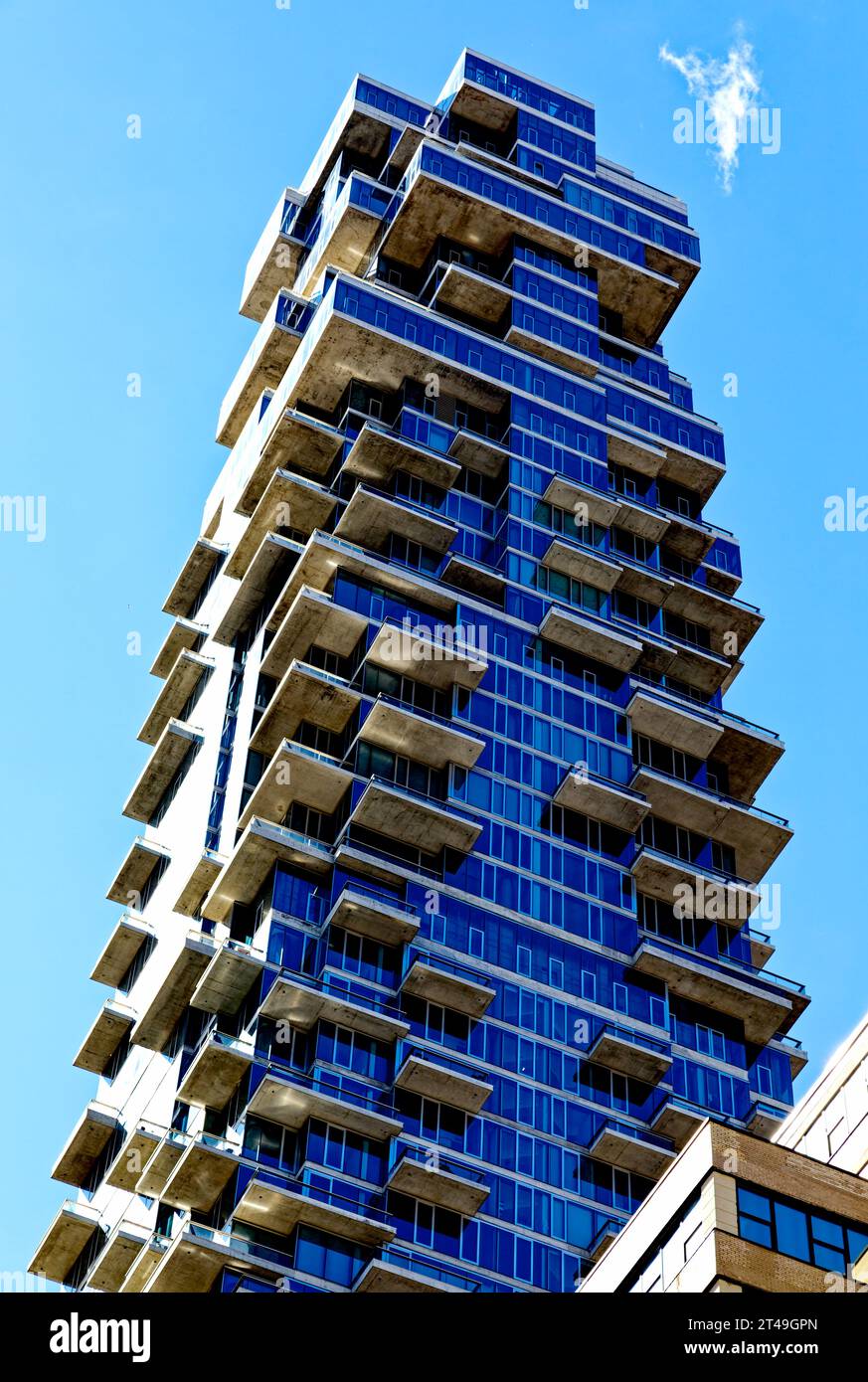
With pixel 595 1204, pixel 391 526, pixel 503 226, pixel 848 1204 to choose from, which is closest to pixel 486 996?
pixel 595 1204

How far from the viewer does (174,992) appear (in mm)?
96062

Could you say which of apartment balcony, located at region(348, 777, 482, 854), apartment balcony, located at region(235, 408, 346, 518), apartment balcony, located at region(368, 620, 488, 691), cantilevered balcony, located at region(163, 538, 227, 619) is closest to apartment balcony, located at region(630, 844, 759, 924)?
apartment balcony, located at region(348, 777, 482, 854)

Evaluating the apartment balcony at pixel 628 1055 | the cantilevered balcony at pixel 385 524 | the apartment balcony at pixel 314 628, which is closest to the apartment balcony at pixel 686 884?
the apartment balcony at pixel 628 1055

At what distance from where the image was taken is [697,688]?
110438mm

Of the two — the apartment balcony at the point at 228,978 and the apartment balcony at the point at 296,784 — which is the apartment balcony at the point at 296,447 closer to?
the apartment balcony at the point at 296,784

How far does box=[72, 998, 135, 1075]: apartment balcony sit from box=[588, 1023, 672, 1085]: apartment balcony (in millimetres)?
25759

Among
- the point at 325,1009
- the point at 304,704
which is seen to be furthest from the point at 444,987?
the point at 304,704

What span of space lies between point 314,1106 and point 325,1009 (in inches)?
169

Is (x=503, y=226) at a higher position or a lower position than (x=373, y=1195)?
higher

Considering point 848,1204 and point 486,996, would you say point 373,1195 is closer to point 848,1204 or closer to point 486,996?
point 486,996

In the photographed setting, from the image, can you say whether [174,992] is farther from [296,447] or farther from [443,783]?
[296,447]

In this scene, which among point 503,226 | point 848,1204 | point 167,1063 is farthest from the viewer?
point 503,226

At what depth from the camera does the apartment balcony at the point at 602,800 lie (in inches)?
3856
